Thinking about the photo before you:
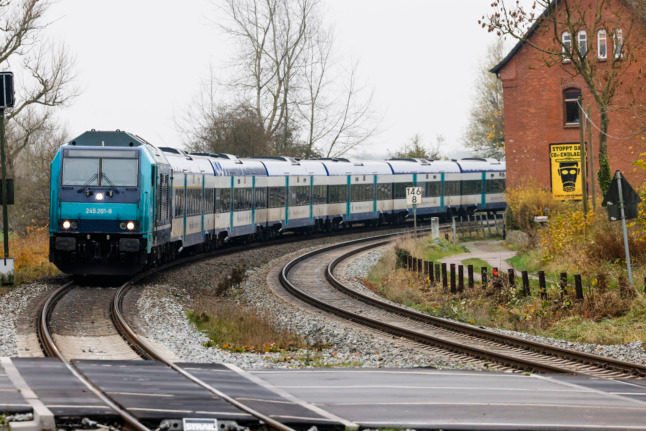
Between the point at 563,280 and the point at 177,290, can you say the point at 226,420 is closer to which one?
the point at 563,280

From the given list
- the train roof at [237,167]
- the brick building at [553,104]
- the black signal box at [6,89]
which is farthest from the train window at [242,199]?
the brick building at [553,104]

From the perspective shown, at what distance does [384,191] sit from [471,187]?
8569 millimetres

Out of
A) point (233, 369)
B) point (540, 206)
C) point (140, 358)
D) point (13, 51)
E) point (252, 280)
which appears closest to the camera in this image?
point (233, 369)

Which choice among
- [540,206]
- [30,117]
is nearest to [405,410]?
[540,206]

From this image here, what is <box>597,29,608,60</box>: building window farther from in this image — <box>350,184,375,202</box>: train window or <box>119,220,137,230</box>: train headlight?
<box>119,220,137,230</box>: train headlight

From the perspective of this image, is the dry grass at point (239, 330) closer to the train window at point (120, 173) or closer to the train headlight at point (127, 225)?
the train headlight at point (127, 225)

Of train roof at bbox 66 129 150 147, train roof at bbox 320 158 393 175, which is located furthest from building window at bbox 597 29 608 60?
train roof at bbox 66 129 150 147

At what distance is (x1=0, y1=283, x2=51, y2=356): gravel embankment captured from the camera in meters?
15.9

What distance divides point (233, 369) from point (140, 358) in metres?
1.97

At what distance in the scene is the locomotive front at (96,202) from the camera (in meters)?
25.0

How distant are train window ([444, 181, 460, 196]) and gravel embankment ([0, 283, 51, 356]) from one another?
36.8m

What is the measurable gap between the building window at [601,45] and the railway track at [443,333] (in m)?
21.5

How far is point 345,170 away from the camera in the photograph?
5166cm

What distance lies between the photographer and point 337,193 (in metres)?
50.8
